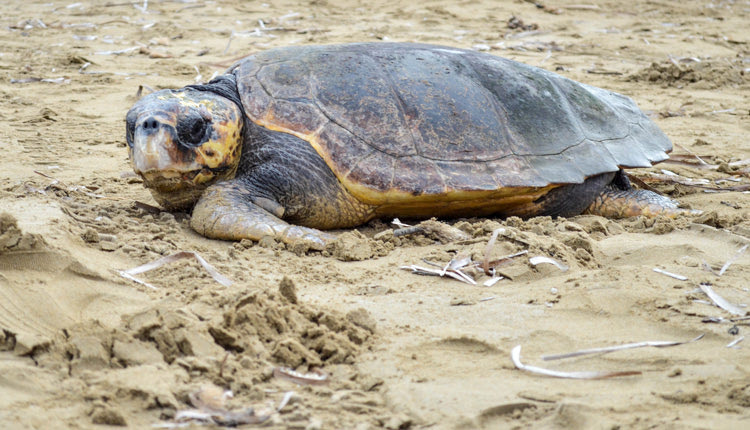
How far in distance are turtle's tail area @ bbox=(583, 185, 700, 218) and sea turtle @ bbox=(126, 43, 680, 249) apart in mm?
13

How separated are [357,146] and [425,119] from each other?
417mm

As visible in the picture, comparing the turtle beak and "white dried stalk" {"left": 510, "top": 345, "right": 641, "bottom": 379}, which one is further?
the turtle beak

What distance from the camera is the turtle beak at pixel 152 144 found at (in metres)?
3.45

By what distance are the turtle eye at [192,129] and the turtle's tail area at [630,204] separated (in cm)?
224

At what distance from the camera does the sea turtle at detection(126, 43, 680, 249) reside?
357 cm

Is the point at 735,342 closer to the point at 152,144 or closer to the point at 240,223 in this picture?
the point at 240,223

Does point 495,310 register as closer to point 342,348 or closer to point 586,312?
point 586,312

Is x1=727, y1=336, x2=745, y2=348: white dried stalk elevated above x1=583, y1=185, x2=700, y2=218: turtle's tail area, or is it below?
above

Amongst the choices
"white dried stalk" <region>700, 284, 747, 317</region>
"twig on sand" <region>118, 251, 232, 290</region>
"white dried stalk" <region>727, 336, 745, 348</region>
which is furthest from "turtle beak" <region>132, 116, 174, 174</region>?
"white dried stalk" <region>727, 336, 745, 348</region>

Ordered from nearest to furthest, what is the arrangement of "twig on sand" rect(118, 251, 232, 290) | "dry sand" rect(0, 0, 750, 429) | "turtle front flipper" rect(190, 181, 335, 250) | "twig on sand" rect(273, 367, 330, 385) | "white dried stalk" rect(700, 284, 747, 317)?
"dry sand" rect(0, 0, 750, 429) → "twig on sand" rect(273, 367, 330, 385) → "white dried stalk" rect(700, 284, 747, 317) → "twig on sand" rect(118, 251, 232, 290) → "turtle front flipper" rect(190, 181, 335, 250)

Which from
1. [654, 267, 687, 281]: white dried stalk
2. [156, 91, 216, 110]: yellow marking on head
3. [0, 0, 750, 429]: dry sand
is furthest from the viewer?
[156, 91, 216, 110]: yellow marking on head

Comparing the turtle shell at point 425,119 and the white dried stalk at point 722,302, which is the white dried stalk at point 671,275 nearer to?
the white dried stalk at point 722,302

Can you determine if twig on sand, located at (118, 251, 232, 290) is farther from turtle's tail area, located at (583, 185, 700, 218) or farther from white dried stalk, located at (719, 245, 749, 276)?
turtle's tail area, located at (583, 185, 700, 218)

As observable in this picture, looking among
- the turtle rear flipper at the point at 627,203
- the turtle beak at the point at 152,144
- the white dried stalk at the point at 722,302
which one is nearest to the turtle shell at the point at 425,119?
the turtle rear flipper at the point at 627,203
